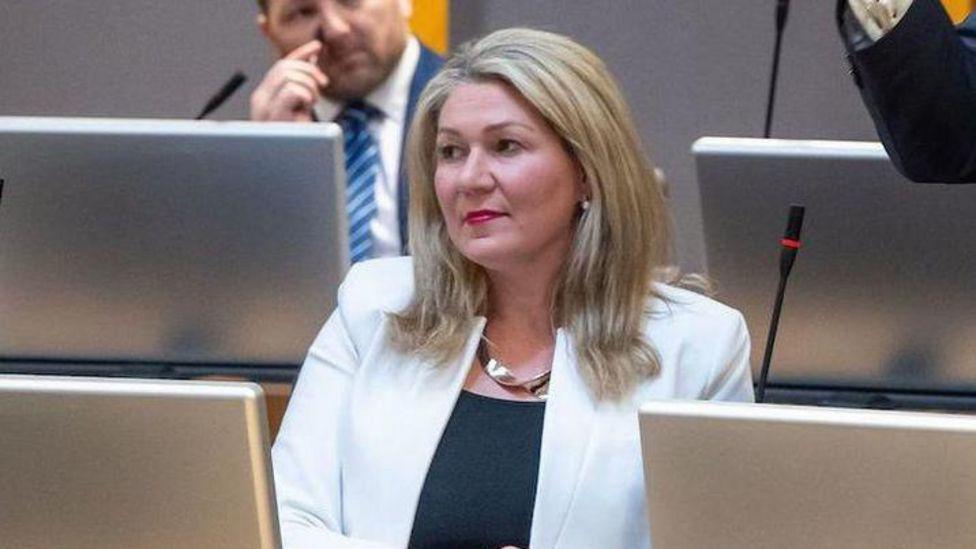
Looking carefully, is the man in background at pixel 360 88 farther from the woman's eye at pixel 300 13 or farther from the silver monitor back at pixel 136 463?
the silver monitor back at pixel 136 463

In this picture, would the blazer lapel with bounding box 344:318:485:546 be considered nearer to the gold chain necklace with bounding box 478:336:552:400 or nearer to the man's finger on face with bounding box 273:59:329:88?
the gold chain necklace with bounding box 478:336:552:400

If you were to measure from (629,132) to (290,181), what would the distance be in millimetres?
463

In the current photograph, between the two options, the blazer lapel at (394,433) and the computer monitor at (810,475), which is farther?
the blazer lapel at (394,433)

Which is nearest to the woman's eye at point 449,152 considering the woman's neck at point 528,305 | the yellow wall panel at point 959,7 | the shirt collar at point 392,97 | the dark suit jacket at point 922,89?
the woman's neck at point 528,305

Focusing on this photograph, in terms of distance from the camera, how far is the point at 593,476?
210cm

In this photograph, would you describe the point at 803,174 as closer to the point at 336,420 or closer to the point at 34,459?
the point at 336,420

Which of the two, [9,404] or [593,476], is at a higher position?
[9,404]

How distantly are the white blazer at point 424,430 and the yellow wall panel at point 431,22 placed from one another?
7.76ft

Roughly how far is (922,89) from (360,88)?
169 cm

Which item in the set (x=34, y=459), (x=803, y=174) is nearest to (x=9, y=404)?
(x=34, y=459)

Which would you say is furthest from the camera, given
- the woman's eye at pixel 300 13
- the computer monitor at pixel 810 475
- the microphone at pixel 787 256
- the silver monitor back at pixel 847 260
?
the woman's eye at pixel 300 13

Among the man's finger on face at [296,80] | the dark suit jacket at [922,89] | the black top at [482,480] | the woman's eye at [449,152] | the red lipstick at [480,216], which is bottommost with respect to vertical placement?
the black top at [482,480]

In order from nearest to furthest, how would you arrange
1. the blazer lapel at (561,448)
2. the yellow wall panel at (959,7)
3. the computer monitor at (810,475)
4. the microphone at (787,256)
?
the computer monitor at (810,475), the blazer lapel at (561,448), the microphone at (787,256), the yellow wall panel at (959,7)

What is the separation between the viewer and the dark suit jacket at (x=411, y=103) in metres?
3.30
